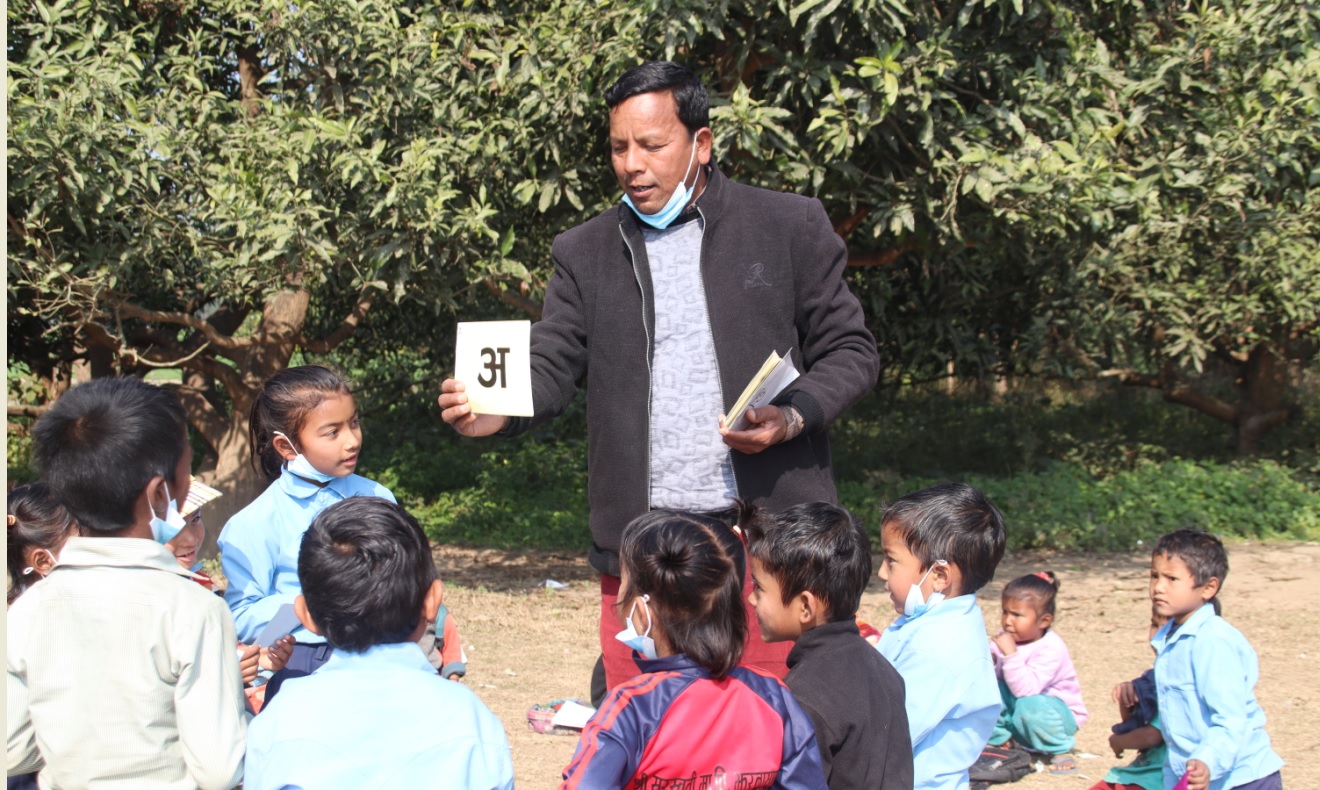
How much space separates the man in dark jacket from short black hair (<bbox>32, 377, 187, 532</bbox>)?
79 cm

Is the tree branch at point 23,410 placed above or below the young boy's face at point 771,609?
below

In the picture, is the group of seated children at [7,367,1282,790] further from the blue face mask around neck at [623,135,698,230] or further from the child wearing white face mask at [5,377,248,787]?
the blue face mask around neck at [623,135,698,230]

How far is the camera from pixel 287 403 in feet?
10.7

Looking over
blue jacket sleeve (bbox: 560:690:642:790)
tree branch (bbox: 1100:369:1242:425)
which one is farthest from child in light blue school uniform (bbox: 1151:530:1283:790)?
tree branch (bbox: 1100:369:1242:425)

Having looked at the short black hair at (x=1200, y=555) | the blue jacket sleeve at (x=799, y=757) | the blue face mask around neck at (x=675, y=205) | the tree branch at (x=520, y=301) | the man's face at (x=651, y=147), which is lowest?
the blue jacket sleeve at (x=799, y=757)

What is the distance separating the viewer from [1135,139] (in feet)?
25.1

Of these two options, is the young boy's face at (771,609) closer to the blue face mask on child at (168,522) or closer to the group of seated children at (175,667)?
the group of seated children at (175,667)

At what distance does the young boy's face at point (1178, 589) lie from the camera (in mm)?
3641

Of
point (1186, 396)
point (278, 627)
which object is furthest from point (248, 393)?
point (1186, 396)

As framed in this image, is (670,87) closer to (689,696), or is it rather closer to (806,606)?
(806,606)

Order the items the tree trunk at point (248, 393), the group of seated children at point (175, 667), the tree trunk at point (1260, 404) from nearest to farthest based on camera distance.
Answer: the group of seated children at point (175, 667), the tree trunk at point (248, 393), the tree trunk at point (1260, 404)

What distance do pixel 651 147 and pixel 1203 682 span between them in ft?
7.08

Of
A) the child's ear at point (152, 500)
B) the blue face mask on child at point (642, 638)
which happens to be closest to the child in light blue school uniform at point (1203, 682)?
the blue face mask on child at point (642, 638)

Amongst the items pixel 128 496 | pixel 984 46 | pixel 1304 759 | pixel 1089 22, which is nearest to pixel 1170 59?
pixel 1089 22
